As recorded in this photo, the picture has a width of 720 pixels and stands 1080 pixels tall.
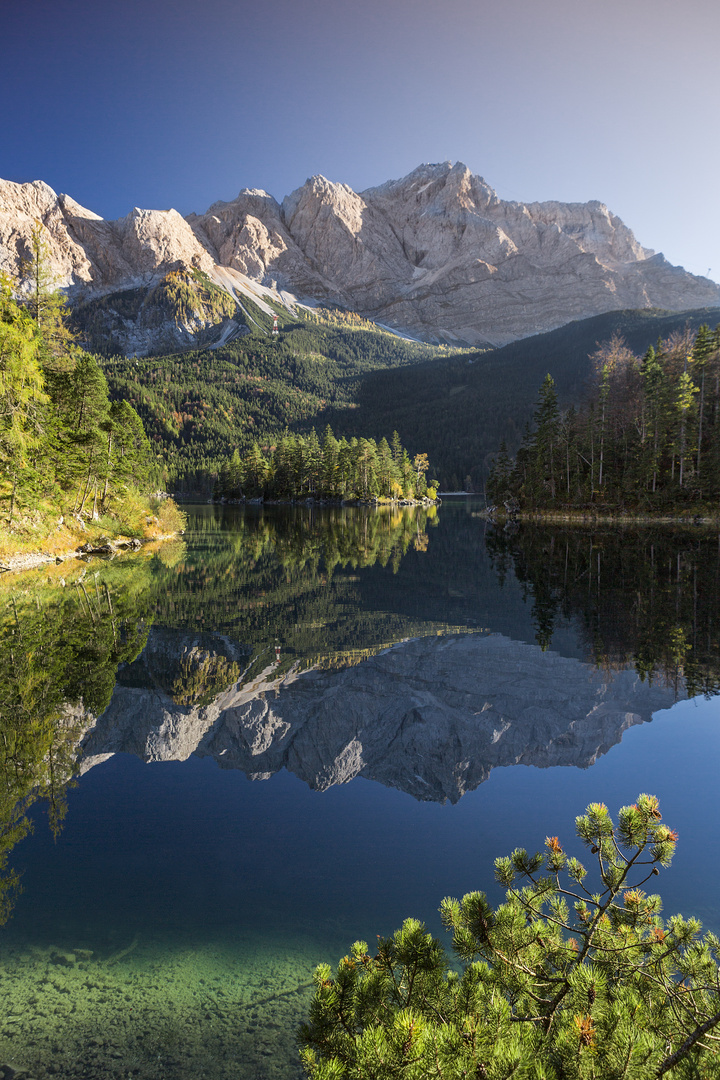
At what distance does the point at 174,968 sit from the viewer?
15.9 feet

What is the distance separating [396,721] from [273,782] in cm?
281

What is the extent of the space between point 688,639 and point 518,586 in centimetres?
950

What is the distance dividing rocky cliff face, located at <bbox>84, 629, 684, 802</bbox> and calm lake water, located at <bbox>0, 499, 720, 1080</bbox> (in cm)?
6

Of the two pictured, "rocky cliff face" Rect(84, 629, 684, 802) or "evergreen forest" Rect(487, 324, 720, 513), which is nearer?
"rocky cliff face" Rect(84, 629, 684, 802)

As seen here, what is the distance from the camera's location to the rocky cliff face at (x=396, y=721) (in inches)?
347

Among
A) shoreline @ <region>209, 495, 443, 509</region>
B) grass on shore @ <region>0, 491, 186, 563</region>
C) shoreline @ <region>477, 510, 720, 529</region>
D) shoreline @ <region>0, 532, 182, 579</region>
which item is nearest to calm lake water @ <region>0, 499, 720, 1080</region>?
shoreline @ <region>0, 532, 182, 579</region>

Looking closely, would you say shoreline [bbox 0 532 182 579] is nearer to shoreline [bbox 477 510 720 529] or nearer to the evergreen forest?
shoreline [bbox 477 510 720 529]

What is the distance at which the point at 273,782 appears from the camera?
8.38 m

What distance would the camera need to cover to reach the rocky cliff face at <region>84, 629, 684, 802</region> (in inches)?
347

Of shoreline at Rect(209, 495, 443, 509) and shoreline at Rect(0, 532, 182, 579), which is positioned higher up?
shoreline at Rect(209, 495, 443, 509)

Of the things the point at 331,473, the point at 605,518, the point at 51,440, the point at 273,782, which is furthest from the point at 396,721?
the point at 331,473

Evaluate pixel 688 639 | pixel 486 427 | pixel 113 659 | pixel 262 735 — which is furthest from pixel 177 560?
pixel 486 427

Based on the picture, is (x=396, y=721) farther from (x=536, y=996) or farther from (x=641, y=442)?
(x=641, y=442)

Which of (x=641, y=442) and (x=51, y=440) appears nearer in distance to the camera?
(x=51, y=440)
